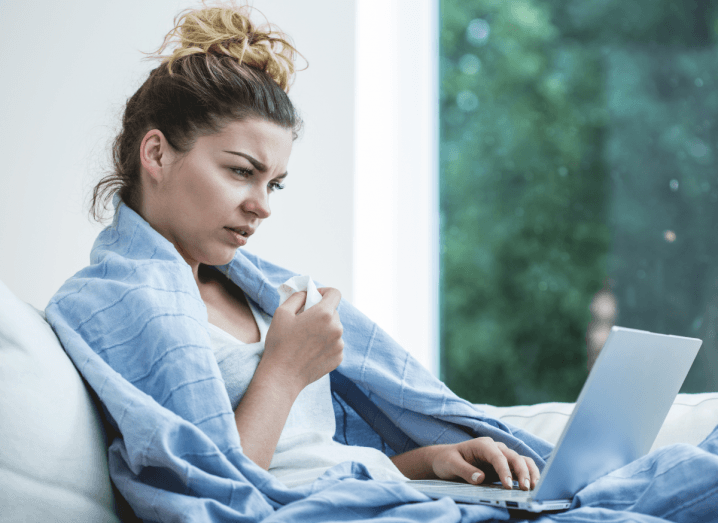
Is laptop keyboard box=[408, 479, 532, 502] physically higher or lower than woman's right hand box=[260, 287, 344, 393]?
lower

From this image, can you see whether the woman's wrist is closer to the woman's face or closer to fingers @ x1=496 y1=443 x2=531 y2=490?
fingers @ x1=496 y1=443 x2=531 y2=490

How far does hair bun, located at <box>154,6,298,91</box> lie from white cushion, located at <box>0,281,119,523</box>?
558 mm

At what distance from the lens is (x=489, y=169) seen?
96.4 inches

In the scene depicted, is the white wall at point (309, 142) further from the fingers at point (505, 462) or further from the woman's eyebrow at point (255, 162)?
the fingers at point (505, 462)

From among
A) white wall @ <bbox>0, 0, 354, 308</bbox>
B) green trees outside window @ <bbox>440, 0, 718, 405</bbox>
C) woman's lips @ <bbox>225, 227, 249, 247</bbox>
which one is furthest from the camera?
green trees outside window @ <bbox>440, 0, 718, 405</bbox>

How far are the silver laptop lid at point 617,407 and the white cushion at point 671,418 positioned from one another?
0.33 m

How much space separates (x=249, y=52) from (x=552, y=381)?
1.69 metres

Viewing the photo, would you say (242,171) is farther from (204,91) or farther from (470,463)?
(470,463)

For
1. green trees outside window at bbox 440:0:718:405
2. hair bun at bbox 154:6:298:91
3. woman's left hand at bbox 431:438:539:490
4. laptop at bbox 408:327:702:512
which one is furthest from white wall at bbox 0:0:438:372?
laptop at bbox 408:327:702:512

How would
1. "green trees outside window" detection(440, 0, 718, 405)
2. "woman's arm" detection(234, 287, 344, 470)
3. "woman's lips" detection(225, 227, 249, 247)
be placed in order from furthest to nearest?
"green trees outside window" detection(440, 0, 718, 405) → "woman's lips" detection(225, 227, 249, 247) → "woman's arm" detection(234, 287, 344, 470)

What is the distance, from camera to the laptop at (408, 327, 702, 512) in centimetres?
73

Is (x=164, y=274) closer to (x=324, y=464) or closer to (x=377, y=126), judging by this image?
(x=324, y=464)

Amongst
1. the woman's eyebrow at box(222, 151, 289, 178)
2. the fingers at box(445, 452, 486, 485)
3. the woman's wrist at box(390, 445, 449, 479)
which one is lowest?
the woman's wrist at box(390, 445, 449, 479)

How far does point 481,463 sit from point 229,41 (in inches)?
33.0
